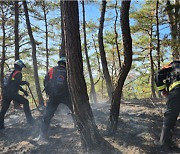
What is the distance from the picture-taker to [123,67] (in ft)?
17.7

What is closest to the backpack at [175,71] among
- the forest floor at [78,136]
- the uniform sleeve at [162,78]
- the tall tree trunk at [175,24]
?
the uniform sleeve at [162,78]

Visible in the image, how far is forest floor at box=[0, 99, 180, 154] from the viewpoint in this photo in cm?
526

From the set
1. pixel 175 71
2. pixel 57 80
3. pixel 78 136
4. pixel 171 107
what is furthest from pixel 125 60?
pixel 78 136

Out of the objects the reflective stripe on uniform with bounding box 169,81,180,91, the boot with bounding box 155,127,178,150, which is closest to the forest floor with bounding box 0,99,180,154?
the boot with bounding box 155,127,178,150

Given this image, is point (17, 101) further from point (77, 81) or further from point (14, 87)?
point (77, 81)

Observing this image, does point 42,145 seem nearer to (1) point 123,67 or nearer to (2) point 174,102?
(1) point 123,67

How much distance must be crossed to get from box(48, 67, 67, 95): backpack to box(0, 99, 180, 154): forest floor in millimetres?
1285

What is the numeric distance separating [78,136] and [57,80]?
5.06ft

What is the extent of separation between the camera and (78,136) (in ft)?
19.4

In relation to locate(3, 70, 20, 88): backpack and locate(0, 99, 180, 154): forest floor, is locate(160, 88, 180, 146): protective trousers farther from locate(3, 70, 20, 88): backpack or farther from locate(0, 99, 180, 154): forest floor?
locate(3, 70, 20, 88): backpack

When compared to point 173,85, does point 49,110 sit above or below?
below

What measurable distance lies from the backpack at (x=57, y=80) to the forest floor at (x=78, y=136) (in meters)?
1.28

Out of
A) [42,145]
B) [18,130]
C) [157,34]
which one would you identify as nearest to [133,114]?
[42,145]

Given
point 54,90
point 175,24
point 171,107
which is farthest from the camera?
point 175,24
